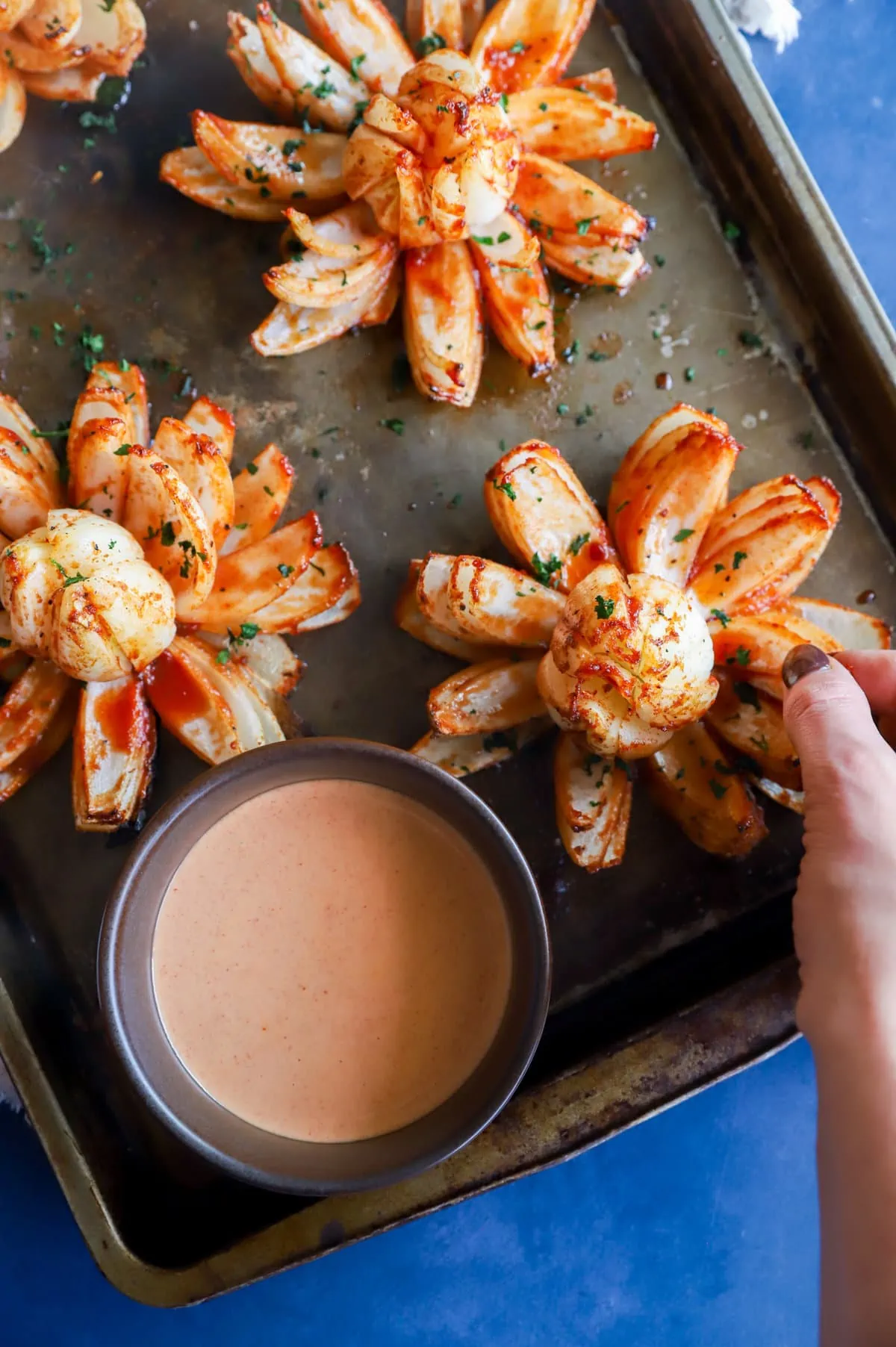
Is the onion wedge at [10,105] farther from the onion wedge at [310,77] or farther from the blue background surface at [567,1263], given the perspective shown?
the blue background surface at [567,1263]

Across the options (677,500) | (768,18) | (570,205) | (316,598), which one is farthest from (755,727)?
(768,18)

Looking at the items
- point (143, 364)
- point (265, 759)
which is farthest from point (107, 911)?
point (143, 364)

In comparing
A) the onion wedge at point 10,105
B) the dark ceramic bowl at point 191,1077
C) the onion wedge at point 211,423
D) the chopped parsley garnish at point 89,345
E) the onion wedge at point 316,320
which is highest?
the onion wedge at point 10,105

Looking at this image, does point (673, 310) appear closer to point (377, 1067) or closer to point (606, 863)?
point (606, 863)

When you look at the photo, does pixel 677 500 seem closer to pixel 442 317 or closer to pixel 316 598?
pixel 442 317

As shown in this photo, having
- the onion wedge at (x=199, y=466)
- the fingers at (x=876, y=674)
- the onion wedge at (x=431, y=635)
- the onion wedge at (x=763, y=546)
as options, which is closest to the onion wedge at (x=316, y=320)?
the onion wedge at (x=199, y=466)
